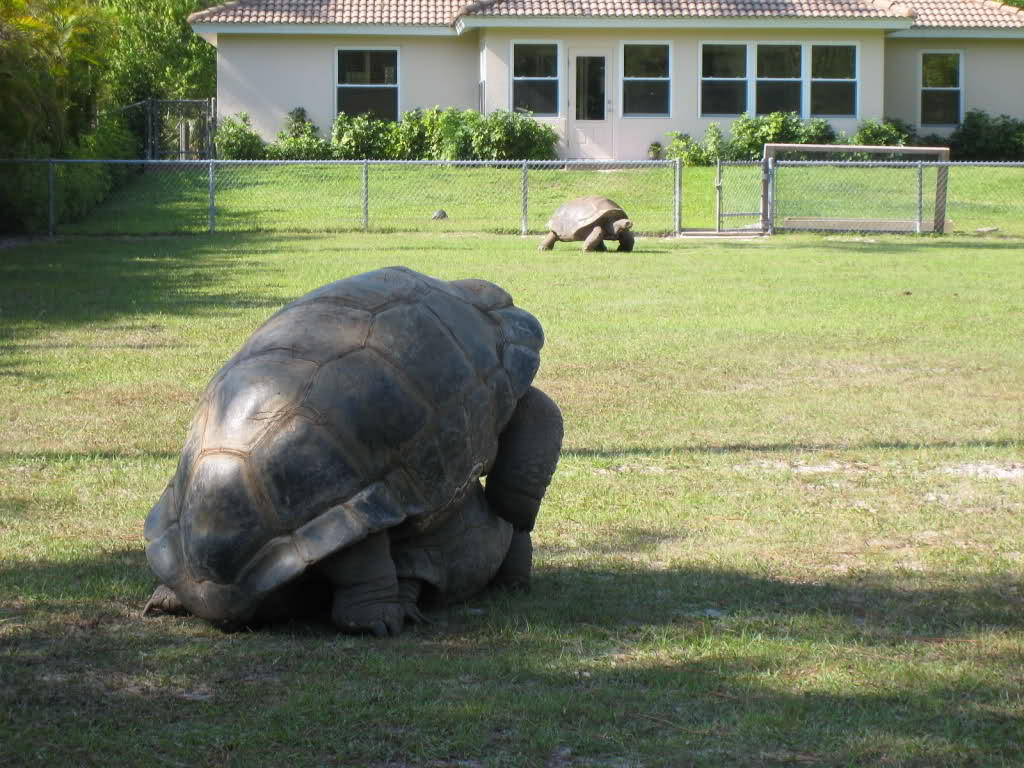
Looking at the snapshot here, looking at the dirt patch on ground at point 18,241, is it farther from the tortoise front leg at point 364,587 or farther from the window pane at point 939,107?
the window pane at point 939,107

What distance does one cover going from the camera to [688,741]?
3689 mm

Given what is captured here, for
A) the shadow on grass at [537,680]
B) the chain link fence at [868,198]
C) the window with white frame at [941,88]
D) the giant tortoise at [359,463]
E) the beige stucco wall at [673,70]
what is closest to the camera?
the shadow on grass at [537,680]

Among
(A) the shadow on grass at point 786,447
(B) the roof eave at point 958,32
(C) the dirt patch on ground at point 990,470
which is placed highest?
(B) the roof eave at point 958,32

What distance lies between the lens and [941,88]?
36000 millimetres

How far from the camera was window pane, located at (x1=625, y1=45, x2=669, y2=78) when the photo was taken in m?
33.8

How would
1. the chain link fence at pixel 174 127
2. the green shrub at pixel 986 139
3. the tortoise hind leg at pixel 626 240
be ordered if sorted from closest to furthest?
the tortoise hind leg at pixel 626 240 < the green shrub at pixel 986 139 < the chain link fence at pixel 174 127

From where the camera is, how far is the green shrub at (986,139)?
3484 centimetres

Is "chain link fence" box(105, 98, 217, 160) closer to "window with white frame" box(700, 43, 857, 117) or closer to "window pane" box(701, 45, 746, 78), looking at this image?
"window pane" box(701, 45, 746, 78)

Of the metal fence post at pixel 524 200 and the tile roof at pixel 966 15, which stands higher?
the tile roof at pixel 966 15

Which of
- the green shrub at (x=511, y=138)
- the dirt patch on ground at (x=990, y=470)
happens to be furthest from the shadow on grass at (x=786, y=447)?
the green shrub at (x=511, y=138)

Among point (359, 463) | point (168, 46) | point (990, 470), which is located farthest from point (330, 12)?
point (359, 463)

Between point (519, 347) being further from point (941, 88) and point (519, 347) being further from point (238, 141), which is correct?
point (941, 88)

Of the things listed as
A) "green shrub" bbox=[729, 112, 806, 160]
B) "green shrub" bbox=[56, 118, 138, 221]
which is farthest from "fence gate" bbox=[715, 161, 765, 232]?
"green shrub" bbox=[56, 118, 138, 221]

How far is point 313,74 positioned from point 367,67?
1.34 metres
